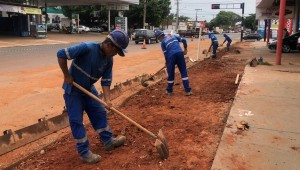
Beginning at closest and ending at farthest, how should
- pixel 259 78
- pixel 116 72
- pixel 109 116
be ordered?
pixel 109 116, pixel 259 78, pixel 116 72

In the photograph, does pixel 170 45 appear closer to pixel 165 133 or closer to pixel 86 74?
pixel 165 133

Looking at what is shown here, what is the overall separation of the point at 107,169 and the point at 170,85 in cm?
453

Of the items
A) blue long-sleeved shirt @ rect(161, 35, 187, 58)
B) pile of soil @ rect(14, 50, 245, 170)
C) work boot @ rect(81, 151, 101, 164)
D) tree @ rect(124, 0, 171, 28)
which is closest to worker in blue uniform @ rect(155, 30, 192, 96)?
blue long-sleeved shirt @ rect(161, 35, 187, 58)

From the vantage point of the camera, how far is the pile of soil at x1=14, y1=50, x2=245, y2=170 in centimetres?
429

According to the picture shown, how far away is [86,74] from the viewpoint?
13.7 feet

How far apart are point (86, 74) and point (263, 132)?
2.70 m

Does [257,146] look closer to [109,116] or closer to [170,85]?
[109,116]

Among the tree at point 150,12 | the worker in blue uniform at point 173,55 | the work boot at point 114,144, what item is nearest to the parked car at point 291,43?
the worker in blue uniform at point 173,55

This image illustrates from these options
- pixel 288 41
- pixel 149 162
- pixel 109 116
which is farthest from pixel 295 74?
pixel 288 41

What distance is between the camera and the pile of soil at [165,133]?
4289 millimetres

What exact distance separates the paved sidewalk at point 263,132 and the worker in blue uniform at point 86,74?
1.59 m

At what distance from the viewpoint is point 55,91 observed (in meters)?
8.98

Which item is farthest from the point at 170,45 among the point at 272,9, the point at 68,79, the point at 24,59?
the point at 272,9

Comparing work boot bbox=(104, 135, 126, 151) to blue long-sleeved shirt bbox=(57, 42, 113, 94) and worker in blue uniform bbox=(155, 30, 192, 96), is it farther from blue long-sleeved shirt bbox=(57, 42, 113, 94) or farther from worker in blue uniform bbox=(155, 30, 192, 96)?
worker in blue uniform bbox=(155, 30, 192, 96)
